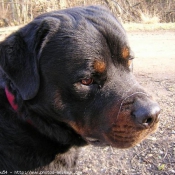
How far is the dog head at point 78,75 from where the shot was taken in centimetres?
232

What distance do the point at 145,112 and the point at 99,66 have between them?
1.80 feet

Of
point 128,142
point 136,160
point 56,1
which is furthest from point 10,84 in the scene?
point 56,1

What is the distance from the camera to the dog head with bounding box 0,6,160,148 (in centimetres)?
232

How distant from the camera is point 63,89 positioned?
240cm

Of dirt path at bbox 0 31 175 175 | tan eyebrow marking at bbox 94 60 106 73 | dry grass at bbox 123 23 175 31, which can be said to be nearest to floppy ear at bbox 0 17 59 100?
tan eyebrow marking at bbox 94 60 106 73

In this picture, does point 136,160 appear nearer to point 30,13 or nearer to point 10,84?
point 10,84

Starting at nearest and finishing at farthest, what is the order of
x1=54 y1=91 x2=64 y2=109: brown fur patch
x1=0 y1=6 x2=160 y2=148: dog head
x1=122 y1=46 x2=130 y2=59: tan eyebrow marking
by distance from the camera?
x1=0 y1=6 x2=160 y2=148: dog head → x1=54 y1=91 x2=64 y2=109: brown fur patch → x1=122 y1=46 x2=130 y2=59: tan eyebrow marking

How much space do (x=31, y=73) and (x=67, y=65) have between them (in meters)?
0.33

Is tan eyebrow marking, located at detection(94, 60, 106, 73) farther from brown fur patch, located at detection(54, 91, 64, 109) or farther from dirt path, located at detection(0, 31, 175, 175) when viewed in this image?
dirt path, located at detection(0, 31, 175, 175)

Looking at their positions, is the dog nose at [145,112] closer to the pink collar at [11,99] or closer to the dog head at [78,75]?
the dog head at [78,75]

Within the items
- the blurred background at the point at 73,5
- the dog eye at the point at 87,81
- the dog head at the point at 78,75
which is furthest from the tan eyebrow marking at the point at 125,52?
the blurred background at the point at 73,5

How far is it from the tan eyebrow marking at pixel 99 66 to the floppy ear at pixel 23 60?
0.51 m

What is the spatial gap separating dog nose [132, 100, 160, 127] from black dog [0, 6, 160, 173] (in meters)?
0.05

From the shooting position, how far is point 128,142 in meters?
2.36
